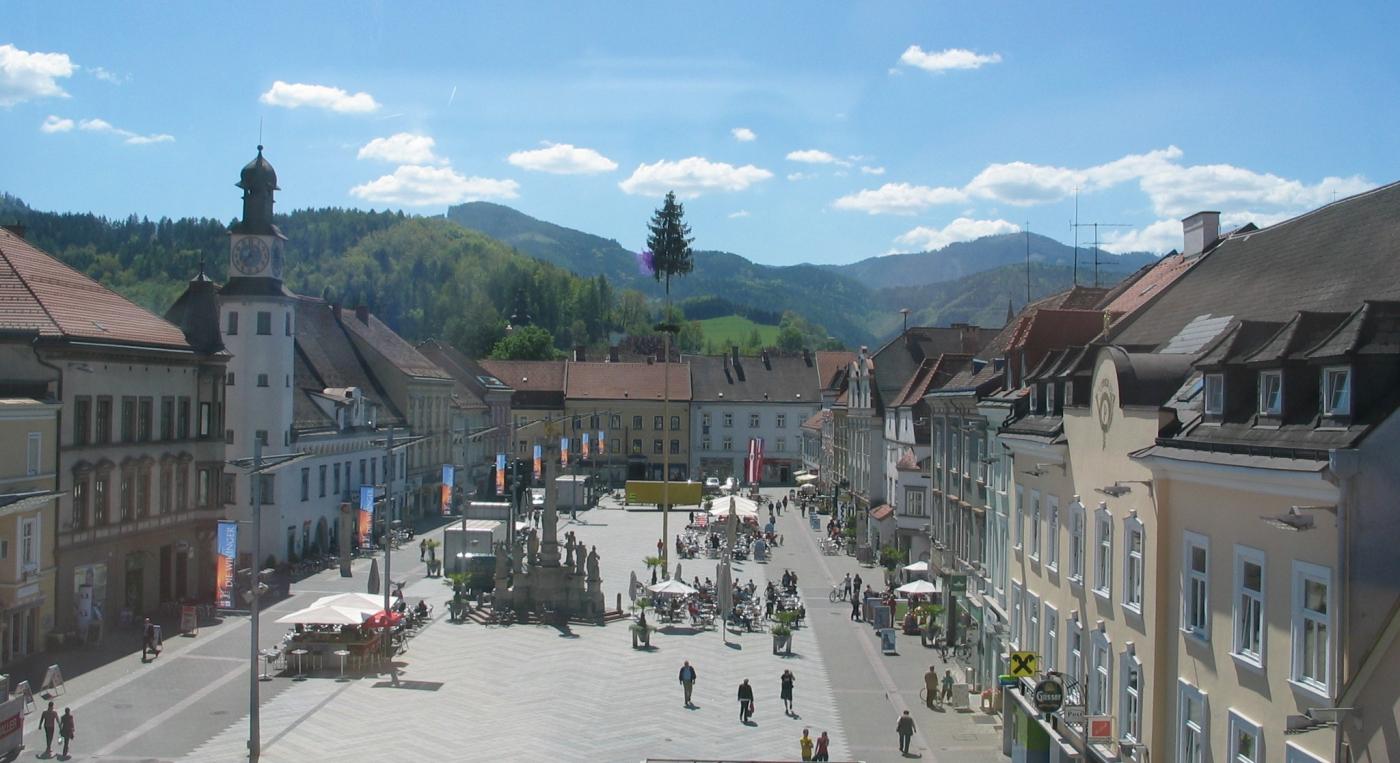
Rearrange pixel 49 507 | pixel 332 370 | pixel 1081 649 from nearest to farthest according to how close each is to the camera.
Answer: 1. pixel 1081 649
2. pixel 49 507
3. pixel 332 370

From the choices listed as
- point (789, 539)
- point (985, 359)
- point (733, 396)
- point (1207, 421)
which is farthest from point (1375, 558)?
point (733, 396)

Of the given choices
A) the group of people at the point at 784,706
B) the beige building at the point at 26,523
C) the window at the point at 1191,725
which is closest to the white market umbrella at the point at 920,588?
the group of people at the point at 784,706

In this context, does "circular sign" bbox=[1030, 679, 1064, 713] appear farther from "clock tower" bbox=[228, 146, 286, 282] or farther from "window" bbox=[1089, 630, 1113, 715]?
"clock tower" bbox=[228, 146, 286, 282]

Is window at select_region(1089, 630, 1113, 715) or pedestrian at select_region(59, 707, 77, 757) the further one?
pedestrian at select_region(59, 707, 77, 757)

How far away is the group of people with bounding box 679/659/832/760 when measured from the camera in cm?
2581

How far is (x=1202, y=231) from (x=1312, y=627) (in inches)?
672

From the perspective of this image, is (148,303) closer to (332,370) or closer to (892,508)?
(332,370)

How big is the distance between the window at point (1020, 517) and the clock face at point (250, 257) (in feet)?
125

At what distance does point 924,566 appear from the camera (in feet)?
150

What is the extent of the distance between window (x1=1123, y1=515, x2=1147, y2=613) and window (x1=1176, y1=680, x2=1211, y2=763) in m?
1.99

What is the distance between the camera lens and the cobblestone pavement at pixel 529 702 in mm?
27016

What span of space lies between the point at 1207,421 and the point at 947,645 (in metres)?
25.1

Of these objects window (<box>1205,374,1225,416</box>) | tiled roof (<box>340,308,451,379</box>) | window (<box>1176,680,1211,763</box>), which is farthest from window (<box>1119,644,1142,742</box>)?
tiled roof (<box>340,308,451,379</box>)

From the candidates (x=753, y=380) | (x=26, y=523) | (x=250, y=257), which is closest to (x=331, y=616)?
(x=26, y=523)
